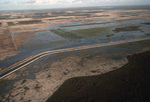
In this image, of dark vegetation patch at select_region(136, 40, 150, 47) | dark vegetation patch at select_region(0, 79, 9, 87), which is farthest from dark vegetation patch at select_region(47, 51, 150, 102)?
dark vegetation patch at select_region(136, 40, 150, 47)

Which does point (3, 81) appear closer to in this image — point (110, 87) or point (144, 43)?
point (110, 87)

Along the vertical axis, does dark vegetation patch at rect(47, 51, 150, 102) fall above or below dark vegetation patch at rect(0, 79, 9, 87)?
below

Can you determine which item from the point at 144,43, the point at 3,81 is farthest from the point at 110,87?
the point at 144,43

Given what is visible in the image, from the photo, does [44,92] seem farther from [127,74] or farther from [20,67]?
[127,74]

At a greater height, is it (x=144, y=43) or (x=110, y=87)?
(x=144, y=43)

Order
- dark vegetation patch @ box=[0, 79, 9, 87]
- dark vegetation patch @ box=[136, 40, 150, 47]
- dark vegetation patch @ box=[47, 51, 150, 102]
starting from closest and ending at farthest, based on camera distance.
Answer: dark vegetation patch @ box=[47, 51, 150, 102] → dark vegetation patch @ box=[0, 79, 9, 87] → dark vegetation patch @ box=[136, 40, 150, 47]

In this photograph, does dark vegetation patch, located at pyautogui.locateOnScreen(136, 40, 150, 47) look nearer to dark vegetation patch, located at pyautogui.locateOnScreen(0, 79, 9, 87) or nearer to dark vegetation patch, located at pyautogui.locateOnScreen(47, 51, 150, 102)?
dark vegetation patch, located at pyautogui.locateOnScreen(47, 51, 150, 102)

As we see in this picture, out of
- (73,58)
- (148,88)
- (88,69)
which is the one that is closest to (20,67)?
(73,58)

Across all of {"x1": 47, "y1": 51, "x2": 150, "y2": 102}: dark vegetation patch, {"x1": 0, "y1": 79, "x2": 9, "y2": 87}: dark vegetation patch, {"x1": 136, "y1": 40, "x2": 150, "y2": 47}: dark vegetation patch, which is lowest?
{"x1": 47, "y1": 51, "x2": 150, "y2": 102}: dark vegetation patch

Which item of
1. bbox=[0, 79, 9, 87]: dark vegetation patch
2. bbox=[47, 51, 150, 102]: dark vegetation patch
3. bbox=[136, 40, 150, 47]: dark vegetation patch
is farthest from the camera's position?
bbox=[136, 40, 150, 47]: dark vegetation patch

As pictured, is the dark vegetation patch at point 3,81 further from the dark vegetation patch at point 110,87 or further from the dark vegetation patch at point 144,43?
the dark vegetation patch at point 144,43
